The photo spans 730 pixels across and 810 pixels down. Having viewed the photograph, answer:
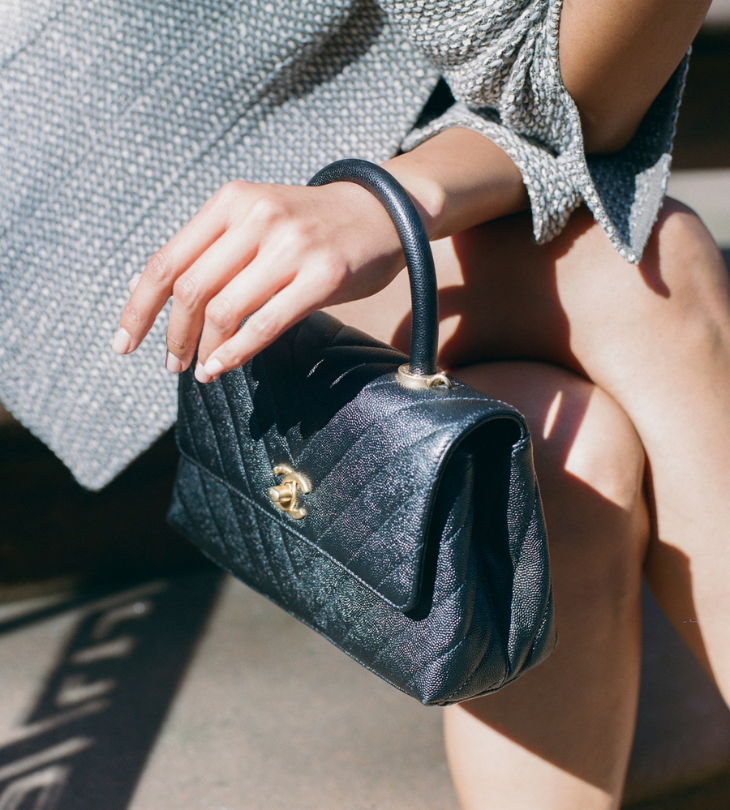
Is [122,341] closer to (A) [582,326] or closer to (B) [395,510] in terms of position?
(B) [395,510]

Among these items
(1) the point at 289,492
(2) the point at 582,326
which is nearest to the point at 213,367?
(1) the point at 289,492

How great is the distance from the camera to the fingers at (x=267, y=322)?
1.68ft

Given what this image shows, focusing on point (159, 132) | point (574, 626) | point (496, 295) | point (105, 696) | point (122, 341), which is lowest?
point (105, 696)

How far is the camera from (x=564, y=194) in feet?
2.25

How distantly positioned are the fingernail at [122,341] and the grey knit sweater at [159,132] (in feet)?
0.69

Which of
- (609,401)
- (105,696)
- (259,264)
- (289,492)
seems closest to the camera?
(259,264)

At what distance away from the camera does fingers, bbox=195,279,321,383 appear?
511 mm

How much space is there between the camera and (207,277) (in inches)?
20.4

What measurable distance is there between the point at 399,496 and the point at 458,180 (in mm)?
284

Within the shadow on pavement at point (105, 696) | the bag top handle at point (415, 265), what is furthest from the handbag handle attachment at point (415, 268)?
the shadow on pavement at point (105, 696)

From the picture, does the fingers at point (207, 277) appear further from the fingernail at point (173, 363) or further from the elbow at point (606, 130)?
the elbow at point (606, 130)

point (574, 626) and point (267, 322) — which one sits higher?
point (267, 322)

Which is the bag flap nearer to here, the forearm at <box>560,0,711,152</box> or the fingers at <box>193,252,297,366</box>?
the fingers at <box>193,252,297,366</box>

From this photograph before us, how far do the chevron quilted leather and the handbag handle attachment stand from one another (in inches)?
0.7
